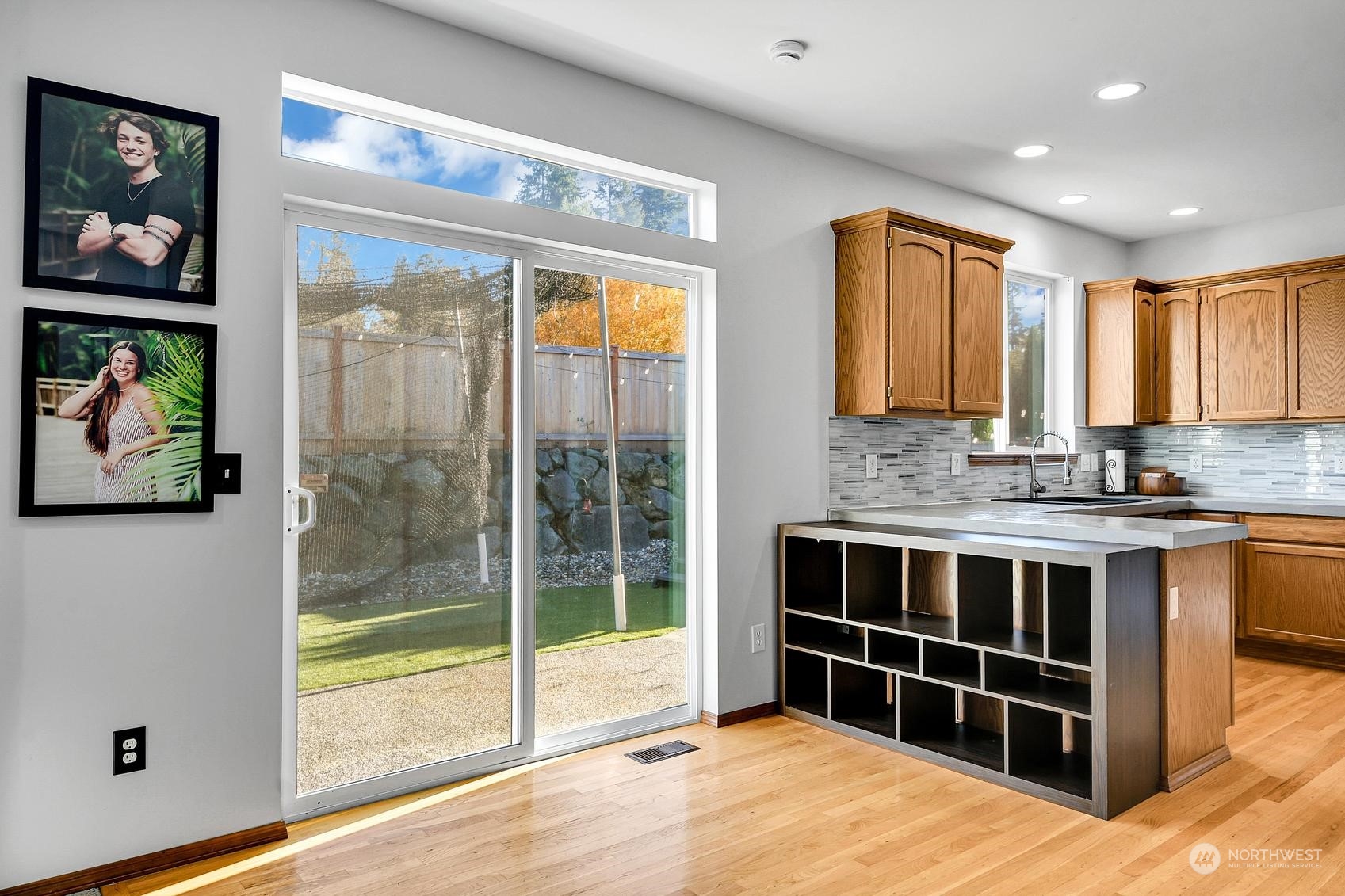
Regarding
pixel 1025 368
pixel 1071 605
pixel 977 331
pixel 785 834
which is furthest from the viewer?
pixel 1025 368

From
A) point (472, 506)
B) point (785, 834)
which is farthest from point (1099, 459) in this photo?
point (472, 506)

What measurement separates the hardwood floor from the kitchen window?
2.34m

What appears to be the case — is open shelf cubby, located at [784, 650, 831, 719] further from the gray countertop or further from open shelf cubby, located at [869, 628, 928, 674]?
the gray countertop

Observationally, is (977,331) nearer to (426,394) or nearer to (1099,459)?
(1099,459)

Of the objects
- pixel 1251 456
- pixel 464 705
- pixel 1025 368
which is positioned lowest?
pixel 464 705

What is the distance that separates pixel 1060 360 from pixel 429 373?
4.33m

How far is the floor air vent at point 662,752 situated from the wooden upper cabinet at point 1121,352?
3781mm

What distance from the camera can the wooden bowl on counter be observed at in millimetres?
5773

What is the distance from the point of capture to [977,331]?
4.36 meters

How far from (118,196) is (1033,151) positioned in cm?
380

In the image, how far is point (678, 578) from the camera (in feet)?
12.6

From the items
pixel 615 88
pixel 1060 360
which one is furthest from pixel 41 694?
pixel 1060 360

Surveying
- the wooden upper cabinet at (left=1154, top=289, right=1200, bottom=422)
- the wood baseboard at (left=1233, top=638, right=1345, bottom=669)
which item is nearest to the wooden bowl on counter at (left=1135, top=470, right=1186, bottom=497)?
the wooden upper cabinet at (left=1154, top=289, right=1200, bottom=422)

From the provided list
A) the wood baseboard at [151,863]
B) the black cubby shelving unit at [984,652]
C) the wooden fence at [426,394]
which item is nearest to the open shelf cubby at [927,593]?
the black cubby shelving unit at [984,652]
